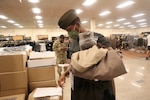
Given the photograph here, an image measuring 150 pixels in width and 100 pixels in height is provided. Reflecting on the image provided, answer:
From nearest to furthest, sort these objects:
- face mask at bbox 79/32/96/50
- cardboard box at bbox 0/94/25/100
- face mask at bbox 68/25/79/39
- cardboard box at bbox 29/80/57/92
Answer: face mask at bbox 79/32/96/50, face mask at bbox 68/25/79/39, cardboard box at bbox 0/94/25/100, cardboard box at bbox 29/80/57/92

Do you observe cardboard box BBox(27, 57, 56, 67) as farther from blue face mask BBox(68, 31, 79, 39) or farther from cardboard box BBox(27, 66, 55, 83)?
blue face mask BBox(68, 31, 79, 39)

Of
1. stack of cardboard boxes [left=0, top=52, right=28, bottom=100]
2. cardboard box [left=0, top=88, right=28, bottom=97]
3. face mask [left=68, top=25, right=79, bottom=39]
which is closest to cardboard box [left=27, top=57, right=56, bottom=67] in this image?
stack of cardboard boxes [left=0, top=52, right=28, bottom=100]

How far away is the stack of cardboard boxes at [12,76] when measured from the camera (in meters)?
1.66

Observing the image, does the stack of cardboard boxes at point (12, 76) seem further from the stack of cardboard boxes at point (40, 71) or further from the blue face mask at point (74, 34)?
the blue face mask at point (74, 34)

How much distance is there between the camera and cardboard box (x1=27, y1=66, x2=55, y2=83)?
1890mm

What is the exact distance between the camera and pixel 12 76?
5.51ft

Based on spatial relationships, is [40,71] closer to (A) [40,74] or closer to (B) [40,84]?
(A) [40,74]

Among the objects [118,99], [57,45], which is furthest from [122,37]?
[118,99]

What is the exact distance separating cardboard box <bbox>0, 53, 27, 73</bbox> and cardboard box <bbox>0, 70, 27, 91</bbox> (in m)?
0.05

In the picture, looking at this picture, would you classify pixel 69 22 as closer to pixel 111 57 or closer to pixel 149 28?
pixel 111 57

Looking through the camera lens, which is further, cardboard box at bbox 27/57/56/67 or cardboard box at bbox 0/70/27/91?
cardboard box at bbox 27/57/56/67

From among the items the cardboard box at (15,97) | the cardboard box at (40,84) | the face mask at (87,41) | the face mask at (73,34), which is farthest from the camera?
the cardboard box at (40,84)

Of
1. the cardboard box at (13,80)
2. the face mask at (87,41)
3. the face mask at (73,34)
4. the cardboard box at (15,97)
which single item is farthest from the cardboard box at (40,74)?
the face mask at (87,41)

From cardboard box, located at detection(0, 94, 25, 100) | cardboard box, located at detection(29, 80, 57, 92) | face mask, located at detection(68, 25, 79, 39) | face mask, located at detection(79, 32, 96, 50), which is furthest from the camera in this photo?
cardboard box, located at detection(29, 80, 57, 92)
